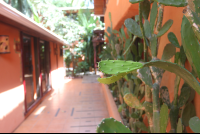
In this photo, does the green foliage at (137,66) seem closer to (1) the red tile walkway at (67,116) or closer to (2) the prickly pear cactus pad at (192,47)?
(2) the prickly pear cactus pad at (192,47)

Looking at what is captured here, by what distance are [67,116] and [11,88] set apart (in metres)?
1.50

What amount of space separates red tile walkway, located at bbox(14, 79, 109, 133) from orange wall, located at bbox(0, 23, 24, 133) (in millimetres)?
306

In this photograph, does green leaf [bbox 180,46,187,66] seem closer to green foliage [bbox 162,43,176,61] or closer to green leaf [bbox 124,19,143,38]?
green foliage [bbox 162,43,176,61]

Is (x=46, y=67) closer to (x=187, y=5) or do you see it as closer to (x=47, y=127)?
(x=47, y=127)

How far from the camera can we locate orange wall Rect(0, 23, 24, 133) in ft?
9.00

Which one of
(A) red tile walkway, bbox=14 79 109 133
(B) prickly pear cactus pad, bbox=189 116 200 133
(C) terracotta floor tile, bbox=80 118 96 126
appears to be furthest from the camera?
(C) terracotta floor tile, bbox=80 118 96 126

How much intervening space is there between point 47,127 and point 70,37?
25.1ft

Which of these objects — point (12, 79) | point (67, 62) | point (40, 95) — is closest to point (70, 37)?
point (67, 62)

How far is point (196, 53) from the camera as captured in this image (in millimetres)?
694

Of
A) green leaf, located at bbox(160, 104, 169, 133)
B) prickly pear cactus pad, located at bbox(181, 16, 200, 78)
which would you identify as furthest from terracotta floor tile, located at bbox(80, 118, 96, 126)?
prickly pear cactus pad, located at bbox(181, 16, 200, 78)

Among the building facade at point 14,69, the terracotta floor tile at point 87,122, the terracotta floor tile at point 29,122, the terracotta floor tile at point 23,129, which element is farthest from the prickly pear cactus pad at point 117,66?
the terracotta floor tile at point 29,122

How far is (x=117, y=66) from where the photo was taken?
26.8 inches

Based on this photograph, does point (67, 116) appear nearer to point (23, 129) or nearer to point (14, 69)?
point (23, 129)

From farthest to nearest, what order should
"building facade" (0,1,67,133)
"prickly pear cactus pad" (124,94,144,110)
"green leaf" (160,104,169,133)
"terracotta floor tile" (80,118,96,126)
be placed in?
1. "terracotta floor tile" (80,118,96,126)
2. "building facade" (0,1,67,133)
3. "prickly pear cactus pad" (124,94,144,110)
4. "green leaf" (160,104,169,133)
